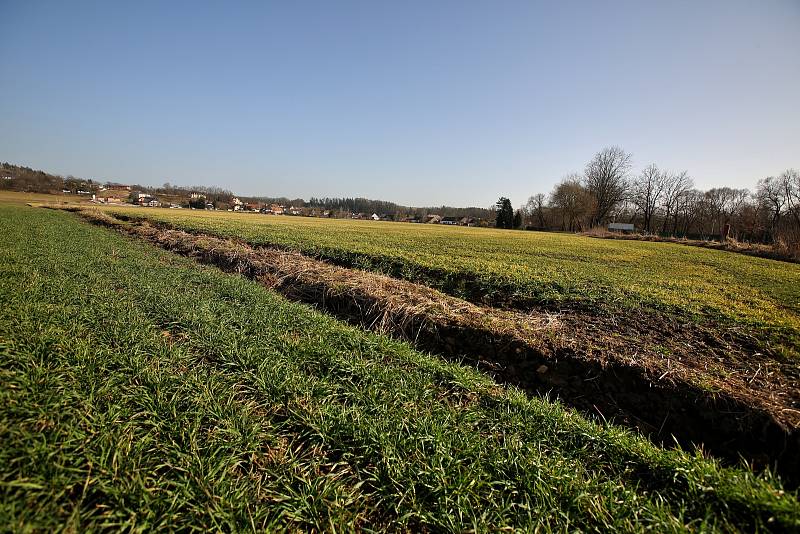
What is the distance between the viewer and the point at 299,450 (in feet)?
8.91

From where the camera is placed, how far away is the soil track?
12.4ft

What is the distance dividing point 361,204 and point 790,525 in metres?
185

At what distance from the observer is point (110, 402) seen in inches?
111

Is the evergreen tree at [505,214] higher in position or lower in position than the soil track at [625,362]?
higher

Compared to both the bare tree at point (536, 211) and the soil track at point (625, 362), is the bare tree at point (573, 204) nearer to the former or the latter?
the bare tree at point (536, 211)

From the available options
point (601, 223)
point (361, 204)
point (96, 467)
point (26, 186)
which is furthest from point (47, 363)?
Answer: point (361, 204)

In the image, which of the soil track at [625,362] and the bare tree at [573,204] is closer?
the soil track at [625,362]

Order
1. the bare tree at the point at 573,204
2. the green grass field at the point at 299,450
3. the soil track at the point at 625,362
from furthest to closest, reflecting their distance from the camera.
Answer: the bare tree at the point at 573,204
the soil track at the point at 625,362
the green grass field at the point at 299,450

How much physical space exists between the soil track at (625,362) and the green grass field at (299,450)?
1195 millimetres

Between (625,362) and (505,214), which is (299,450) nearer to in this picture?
(625,362)

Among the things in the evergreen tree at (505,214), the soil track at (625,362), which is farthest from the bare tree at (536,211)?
the soil track at (625,362)

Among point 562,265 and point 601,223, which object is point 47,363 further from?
point 601,223

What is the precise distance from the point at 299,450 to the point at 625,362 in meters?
4.68

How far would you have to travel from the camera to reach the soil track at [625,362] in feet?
12.4
